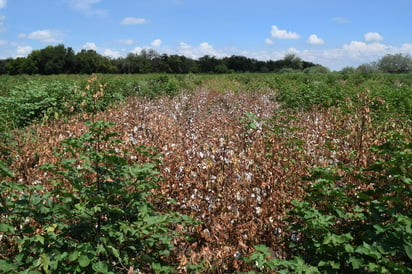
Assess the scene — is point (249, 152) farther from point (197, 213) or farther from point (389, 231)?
point (389, 231)

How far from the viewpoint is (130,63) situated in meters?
89.1

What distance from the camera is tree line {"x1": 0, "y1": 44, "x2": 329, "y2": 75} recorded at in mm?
80500

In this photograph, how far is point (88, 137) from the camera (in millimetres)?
2896

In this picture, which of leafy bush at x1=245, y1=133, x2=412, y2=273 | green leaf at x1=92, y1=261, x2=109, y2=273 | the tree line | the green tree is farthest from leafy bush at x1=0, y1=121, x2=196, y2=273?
the tree line

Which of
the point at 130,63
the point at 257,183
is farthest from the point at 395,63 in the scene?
the point at 130,63

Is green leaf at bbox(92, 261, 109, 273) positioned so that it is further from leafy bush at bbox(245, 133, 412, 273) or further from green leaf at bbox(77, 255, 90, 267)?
leafy bush at bbox(245, 133, 412, 273)

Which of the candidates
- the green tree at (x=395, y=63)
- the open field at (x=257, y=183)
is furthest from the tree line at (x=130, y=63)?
the open field at (x=257, y=183)

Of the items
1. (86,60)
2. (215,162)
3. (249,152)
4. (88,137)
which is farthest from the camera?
(86,60)

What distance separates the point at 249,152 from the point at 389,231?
2.95 m

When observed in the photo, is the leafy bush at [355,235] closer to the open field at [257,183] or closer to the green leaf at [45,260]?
the open field at [257,183]

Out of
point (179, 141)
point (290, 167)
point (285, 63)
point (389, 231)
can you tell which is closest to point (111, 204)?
point (389, 231)

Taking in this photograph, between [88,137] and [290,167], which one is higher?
[88,137]

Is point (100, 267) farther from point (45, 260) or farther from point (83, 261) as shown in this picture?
point (45, 260)

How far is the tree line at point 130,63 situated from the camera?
80.5 m
